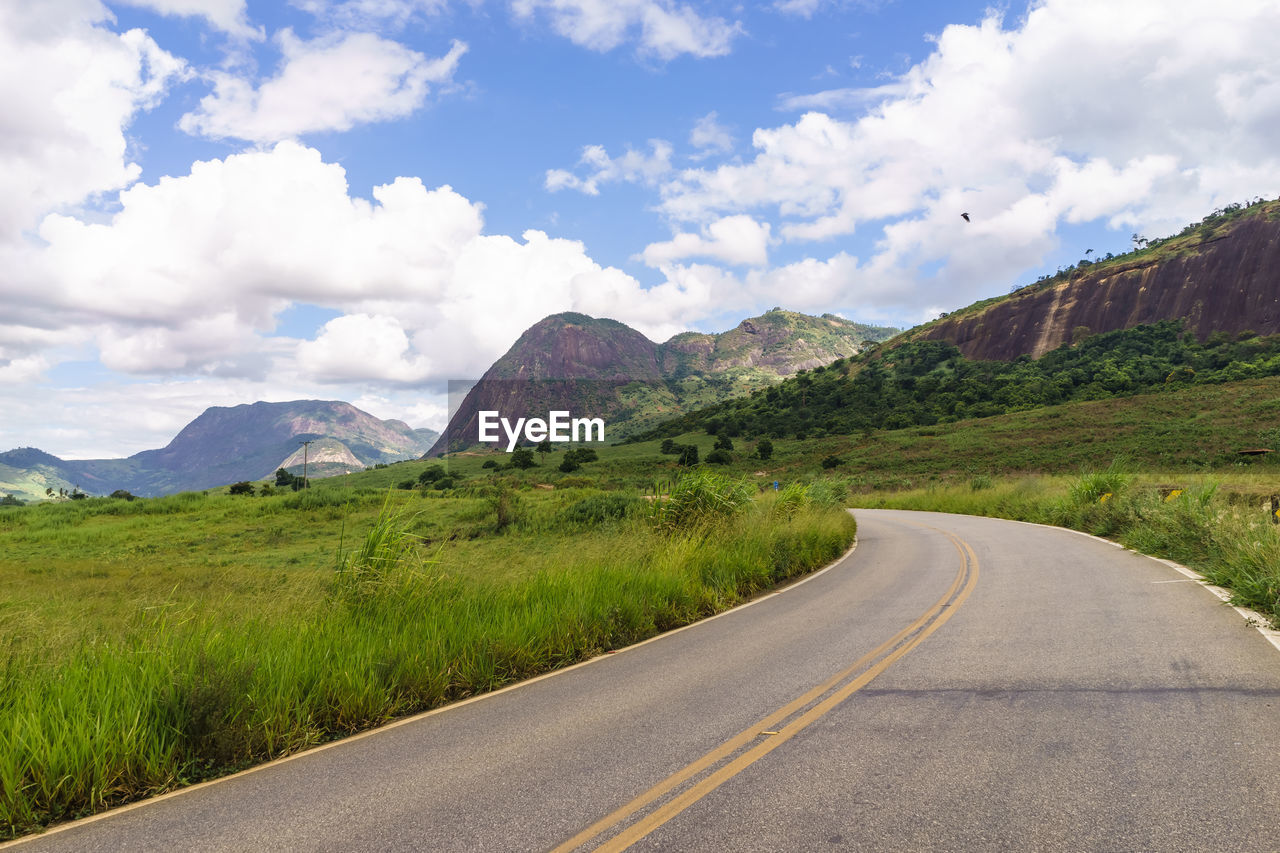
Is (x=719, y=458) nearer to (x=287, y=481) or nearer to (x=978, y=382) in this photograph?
(x=287, y=481)

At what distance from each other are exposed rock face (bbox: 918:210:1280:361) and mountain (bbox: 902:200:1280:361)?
0.15m

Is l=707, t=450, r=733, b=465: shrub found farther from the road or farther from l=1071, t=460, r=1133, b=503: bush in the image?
the road

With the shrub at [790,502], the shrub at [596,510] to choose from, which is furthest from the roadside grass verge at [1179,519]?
the shrub at [596,510]

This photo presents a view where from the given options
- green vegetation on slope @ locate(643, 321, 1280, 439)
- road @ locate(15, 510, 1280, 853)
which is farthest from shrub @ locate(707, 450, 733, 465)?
road @ locate(15, 510, 1280, 853)

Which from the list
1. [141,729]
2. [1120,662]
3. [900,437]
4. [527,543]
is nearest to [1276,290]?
[900,437]

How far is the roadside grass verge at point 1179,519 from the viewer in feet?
31.7

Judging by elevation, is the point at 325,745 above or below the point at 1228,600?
below

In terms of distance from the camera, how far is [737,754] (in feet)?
15.5

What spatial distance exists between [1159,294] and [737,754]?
153 m

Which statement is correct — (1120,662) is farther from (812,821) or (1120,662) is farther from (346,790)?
(346,790)

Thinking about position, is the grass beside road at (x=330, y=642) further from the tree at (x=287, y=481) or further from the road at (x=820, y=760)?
the tree at (x=287, y=481)

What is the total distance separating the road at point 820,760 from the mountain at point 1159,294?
137831 mm

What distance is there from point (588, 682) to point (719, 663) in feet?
4.87

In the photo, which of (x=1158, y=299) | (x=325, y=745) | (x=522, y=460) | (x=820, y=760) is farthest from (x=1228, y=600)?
(x=1158, y=299)
